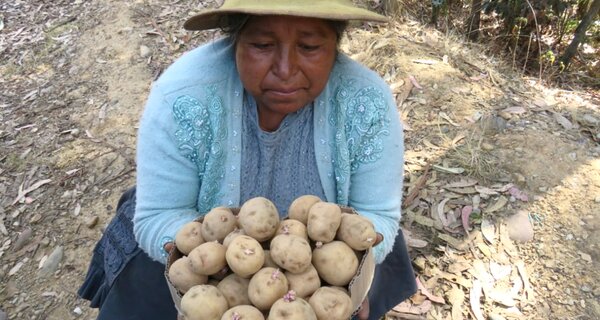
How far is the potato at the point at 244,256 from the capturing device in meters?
1.07

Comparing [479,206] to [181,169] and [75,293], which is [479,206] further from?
[75,293]

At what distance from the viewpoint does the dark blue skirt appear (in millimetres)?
1647

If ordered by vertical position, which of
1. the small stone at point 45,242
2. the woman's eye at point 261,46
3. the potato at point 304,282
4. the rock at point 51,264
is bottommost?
the rock at point 51,264

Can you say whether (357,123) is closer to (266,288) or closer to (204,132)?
(204,132)

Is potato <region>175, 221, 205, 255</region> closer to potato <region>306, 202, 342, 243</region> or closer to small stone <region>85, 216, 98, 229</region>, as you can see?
potato <region>306, 202, 342, 243</region>

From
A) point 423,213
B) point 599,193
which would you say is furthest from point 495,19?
point 423,213

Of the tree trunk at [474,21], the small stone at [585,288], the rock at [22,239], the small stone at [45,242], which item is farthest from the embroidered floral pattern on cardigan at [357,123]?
the tree trunk at [474,21]

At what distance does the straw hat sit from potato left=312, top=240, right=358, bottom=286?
1.88 ft

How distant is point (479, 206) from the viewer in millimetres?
2615

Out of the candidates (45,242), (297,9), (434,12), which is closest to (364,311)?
(297,9)

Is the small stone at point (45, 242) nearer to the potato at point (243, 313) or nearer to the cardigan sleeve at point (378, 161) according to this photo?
the cardigan sleeve at point (378, 161)

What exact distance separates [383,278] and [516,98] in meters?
2.07

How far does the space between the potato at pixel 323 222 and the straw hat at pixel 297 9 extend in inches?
18.8

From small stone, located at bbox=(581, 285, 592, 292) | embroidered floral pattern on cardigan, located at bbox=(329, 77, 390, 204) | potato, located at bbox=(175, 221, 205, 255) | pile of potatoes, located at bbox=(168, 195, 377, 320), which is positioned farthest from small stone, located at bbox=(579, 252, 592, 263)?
potato, located at bbox=(175, 221, 205, 255)
